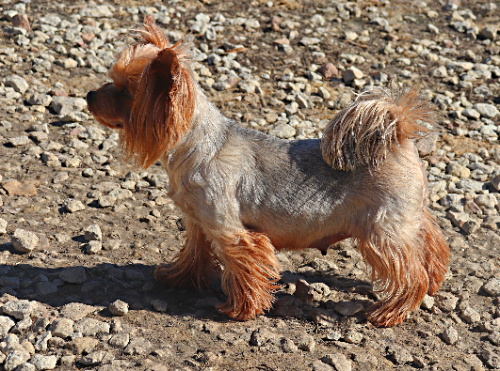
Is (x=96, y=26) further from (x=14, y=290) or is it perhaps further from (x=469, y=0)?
(x=469, y=0)

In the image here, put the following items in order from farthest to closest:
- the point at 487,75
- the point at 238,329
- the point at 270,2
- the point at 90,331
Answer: the point at 270,2 → the point at 487,75 → the point at 238,329 → the point at 90,331

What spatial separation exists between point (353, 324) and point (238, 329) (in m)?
1.05

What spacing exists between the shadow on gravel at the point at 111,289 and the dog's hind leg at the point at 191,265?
8 cm

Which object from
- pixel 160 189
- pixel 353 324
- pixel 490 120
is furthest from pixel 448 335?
pixel 490 120

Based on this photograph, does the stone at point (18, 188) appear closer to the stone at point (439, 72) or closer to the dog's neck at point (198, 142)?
the dog's neck at point (198, 142)

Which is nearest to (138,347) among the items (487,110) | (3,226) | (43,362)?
(43,362)

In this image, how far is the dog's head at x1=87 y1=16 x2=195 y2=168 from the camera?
471cm

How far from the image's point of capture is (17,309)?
4914mm

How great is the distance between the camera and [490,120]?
353 inches

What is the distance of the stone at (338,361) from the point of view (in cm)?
478

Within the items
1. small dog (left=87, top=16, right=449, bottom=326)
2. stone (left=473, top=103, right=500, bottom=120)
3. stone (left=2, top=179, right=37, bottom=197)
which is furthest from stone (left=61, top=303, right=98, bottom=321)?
stone (left=473, top=103, right=500, bottom=120)

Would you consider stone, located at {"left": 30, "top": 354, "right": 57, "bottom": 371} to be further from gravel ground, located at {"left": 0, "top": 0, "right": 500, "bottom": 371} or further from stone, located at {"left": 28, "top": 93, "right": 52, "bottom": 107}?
stone, located at {"left": 28, "top": 93, "right": 52, "bottom": 107}

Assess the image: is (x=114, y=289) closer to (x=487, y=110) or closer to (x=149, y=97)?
(x=149, y=97)

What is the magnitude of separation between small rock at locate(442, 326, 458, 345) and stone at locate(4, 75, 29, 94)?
6381 mm
